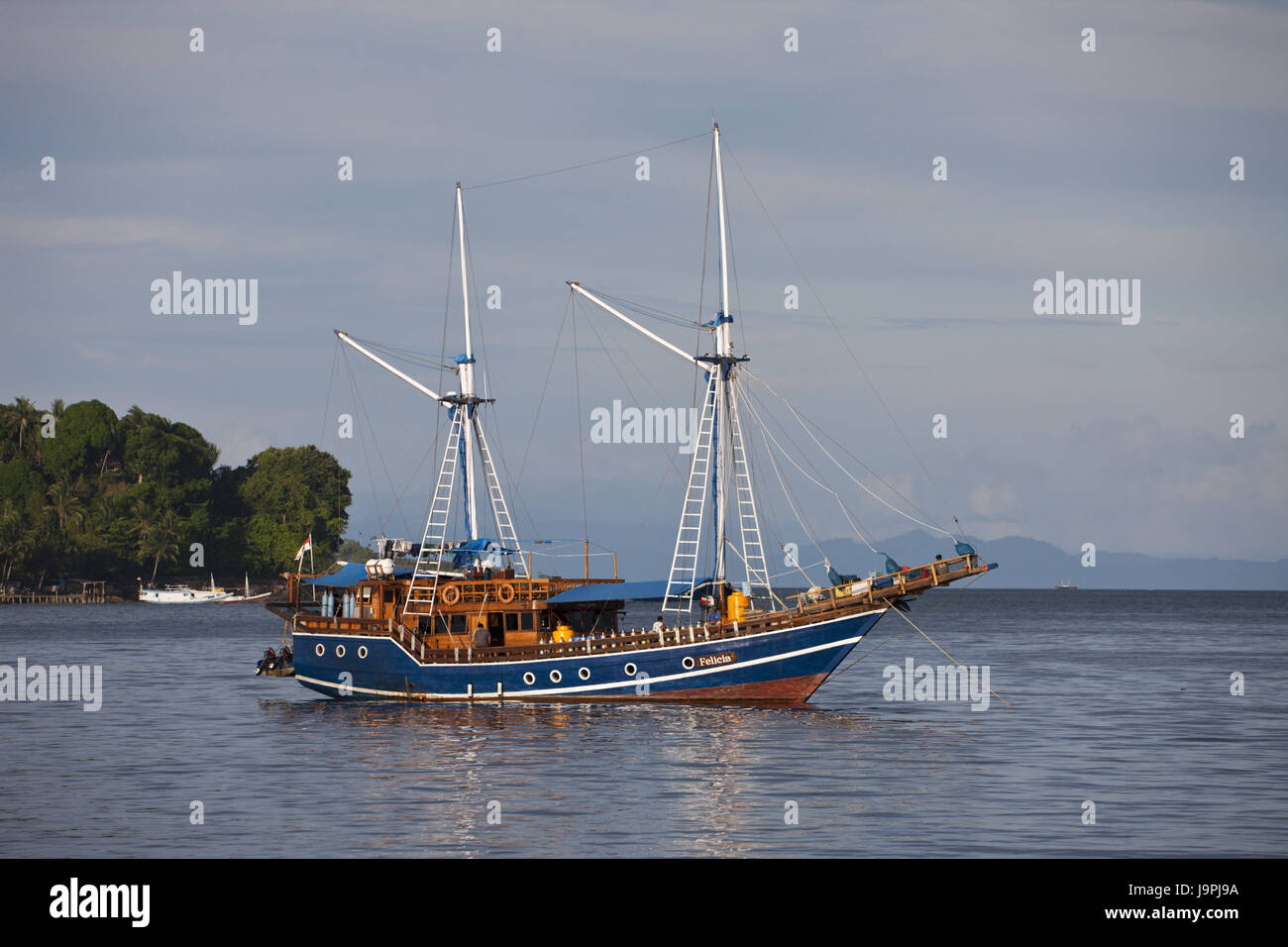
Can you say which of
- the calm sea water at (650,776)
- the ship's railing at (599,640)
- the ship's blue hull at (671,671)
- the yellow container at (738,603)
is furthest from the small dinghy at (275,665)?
the yellow container at (738,603)

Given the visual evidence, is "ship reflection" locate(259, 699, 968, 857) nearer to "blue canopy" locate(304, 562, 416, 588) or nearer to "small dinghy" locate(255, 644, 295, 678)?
"small dinghy" locate(255, 644, 295, 678)

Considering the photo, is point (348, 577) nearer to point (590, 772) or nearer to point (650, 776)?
point (590, 772)

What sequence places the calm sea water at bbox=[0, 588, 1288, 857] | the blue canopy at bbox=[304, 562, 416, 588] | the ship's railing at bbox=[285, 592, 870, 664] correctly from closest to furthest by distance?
1. the calm sea water at bbox=[0, 588, 1288, 857]
2. the ship's railing at bbox=[285, 592, 870, 664]
3. the blue canopy at bbox=[304, 562, 416, 588]

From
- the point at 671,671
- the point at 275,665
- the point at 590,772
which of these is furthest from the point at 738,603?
the point at 275,665

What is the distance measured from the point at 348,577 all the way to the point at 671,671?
16385mm

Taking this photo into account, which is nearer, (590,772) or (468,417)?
(590,772)

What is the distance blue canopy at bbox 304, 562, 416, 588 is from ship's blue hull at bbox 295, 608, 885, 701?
4612 millimetres

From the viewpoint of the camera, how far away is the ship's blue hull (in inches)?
2032

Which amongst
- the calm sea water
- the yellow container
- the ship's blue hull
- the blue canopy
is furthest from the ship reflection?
the blue canopy

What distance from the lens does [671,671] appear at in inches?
2067

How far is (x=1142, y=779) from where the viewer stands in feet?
129

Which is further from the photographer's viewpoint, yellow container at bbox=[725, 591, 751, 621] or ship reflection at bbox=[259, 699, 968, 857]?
yellow container at bbox=[725, 591, 751, 621]

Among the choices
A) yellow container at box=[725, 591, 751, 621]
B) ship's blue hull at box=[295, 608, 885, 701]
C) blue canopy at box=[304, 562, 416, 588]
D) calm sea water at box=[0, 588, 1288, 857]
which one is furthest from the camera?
blue canopy at box=[304, 562, 416, 588]
